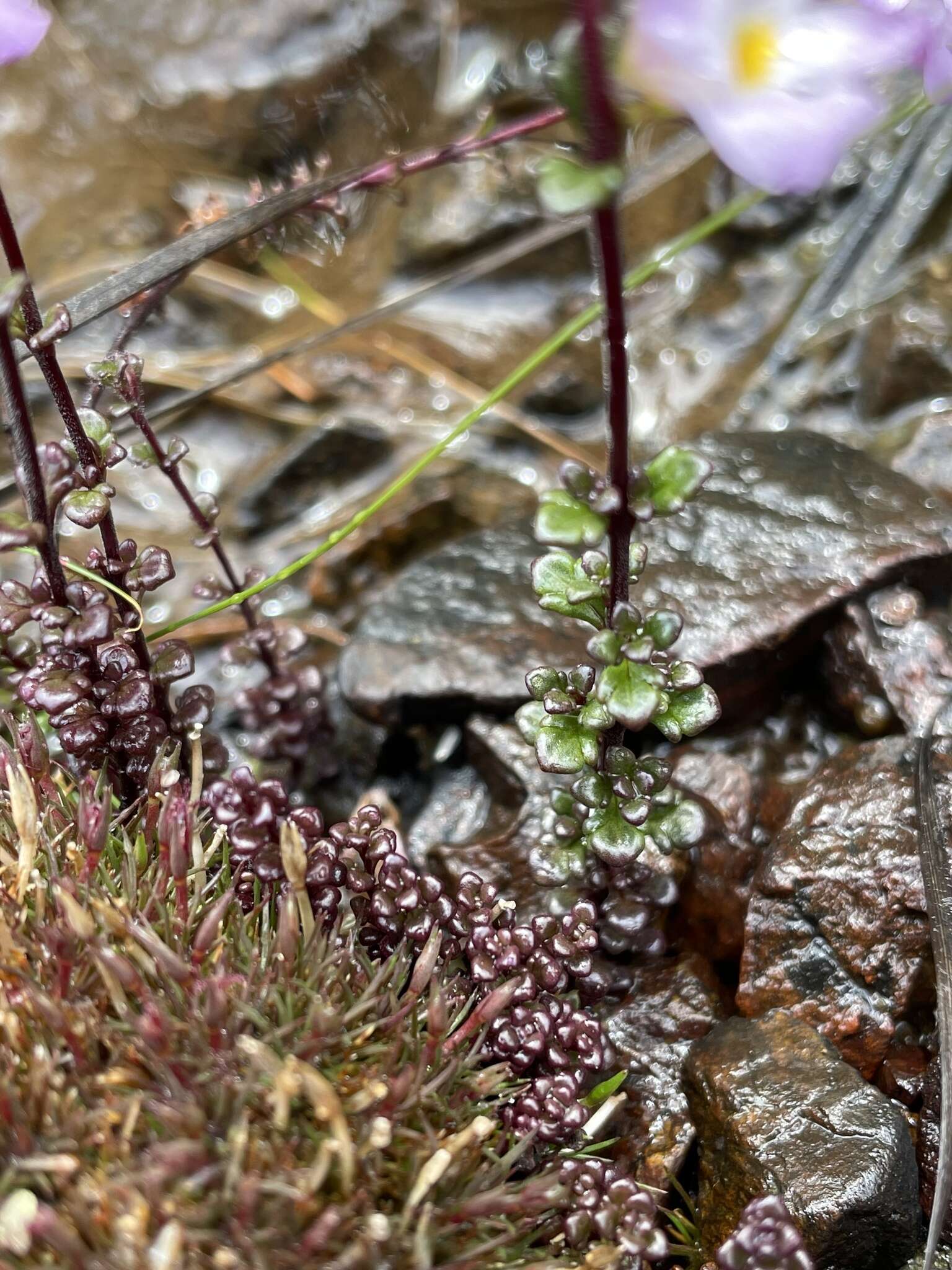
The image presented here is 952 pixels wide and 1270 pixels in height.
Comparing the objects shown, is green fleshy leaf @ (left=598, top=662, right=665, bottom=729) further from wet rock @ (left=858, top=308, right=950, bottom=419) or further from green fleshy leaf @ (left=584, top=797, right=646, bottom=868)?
wet rock @ (left=858, top=308, right=950, bottom=419)

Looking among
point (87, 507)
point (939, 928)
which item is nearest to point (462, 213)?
point (87, 507)

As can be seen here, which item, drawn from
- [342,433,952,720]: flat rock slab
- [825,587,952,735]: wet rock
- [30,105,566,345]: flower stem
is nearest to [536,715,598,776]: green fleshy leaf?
[342,433,952,720]: flat rock slab

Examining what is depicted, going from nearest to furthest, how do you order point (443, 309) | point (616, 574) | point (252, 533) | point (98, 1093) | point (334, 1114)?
point (334, 1114) → point (98, 1093) → point (616, 574) → point (252, 533) → point (443, 309)

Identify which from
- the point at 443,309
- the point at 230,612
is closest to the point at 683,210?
the point at 443,309

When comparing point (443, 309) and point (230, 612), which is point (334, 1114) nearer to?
point (230, 612)

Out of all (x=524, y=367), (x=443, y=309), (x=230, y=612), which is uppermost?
(x=443, y=309)

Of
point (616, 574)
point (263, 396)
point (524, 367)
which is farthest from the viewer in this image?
point (263, 396)

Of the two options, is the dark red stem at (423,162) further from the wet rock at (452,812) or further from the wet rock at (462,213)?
the wet rock at (462,213)
